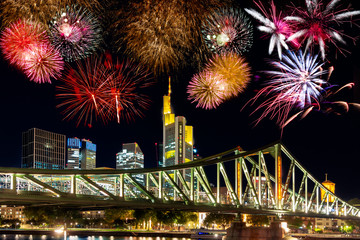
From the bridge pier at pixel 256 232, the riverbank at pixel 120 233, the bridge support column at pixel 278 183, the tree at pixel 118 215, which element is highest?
the bridge support column at pixel 278 183

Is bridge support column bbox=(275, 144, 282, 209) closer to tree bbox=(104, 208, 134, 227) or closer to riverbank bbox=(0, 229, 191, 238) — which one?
riverbank bbox=(0, 229, 191, 238)

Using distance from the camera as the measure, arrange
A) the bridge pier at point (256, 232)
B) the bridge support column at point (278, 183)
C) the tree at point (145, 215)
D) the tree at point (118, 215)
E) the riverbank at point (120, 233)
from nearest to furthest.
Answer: the bridge pier at point (256, 232) → the bridge support column at point (278, 183) → the riverbank at point (120, 233) → the tree at point (145, 215) → the tree at point (118, 215)

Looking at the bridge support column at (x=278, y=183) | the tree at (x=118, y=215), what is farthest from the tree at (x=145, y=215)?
the bridge support column at (x=278, y=183)

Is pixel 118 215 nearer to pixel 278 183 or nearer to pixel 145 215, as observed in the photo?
pixel 145 215

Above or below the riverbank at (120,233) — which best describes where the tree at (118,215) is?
above

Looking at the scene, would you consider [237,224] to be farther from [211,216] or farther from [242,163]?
[211,216]

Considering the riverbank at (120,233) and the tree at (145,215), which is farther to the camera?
the tree at (145,215)

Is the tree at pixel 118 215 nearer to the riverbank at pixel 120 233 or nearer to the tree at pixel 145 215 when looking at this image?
the tree at pixel 145 215

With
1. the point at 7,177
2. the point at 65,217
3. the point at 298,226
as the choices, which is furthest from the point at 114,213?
the point at 7,177

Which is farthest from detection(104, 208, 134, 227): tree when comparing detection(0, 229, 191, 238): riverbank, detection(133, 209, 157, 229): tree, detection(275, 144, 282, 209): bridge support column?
detection(275, 144, 282, 209): bridge support column
